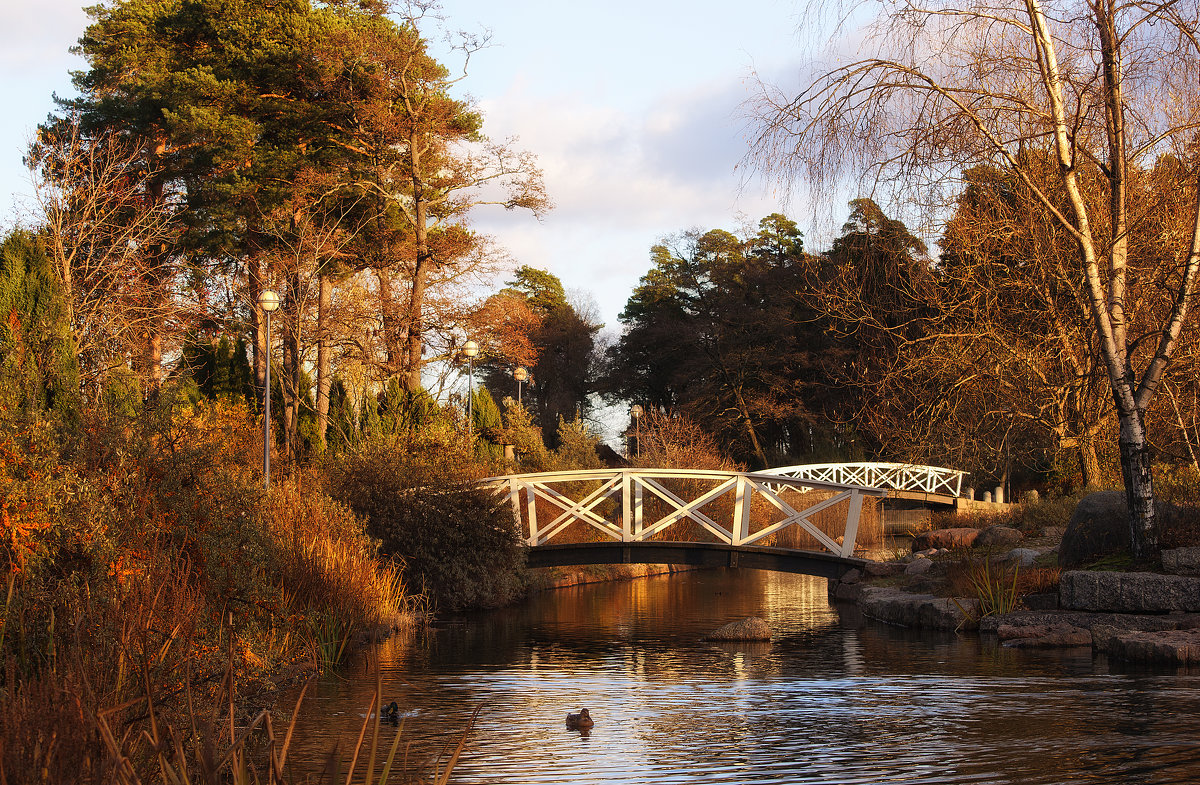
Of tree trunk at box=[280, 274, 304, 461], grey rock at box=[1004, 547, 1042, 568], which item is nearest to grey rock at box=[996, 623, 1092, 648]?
grey rock at box=[1004, 547, 1042, 568]

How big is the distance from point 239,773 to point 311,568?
7790mm

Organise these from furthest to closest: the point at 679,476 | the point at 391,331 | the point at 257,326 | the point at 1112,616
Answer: the point at 391,331 < the point at 257,326 < the point at 679,476 < the point at 1112,616

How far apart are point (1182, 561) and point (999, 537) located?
19.2 ft

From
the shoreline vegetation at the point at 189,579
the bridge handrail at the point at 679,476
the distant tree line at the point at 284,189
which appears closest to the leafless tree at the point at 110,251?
the distant tree line at the point at 284,189

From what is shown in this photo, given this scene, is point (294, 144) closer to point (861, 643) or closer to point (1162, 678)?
point (861, 643)

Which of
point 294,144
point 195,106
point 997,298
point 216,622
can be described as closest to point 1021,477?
point 997,298

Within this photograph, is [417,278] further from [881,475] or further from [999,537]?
[999,537]

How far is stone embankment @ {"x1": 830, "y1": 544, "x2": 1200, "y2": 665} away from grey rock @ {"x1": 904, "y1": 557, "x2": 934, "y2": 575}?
2.34 m

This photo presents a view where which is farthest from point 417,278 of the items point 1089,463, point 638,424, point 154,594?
point 154,594

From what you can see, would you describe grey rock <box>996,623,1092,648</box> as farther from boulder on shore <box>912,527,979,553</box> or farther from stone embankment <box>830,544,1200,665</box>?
boulder on shore <box>912,527,979,553</box>

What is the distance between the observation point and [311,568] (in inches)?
410

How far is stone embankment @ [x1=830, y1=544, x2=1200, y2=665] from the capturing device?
948 cm

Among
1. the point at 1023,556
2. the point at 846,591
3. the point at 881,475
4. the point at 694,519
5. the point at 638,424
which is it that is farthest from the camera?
the point at 638,424

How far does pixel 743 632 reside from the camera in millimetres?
11883
